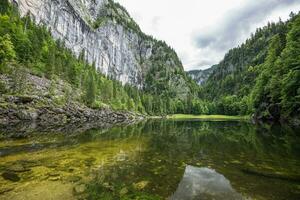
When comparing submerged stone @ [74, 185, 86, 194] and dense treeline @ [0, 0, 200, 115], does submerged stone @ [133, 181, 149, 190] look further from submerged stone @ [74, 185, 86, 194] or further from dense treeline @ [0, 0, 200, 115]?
dense treeline @ [0, 0, 200, 115]

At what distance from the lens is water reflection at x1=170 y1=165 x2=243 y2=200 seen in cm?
822

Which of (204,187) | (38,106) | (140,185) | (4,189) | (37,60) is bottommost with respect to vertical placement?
(204,187)

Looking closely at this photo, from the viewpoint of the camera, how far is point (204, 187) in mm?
9375

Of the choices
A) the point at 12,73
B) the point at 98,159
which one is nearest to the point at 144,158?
the point at 98,159

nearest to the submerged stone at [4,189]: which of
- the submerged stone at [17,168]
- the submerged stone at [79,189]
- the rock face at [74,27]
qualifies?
the submerged stone at [79,189]

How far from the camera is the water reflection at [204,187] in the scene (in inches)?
324

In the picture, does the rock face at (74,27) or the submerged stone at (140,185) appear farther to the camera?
the rock face at (74,27)

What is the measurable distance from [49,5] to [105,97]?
79.9 metres

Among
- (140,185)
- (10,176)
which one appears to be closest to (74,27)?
(10,176)

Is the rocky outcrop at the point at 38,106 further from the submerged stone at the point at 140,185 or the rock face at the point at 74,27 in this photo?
the rock face at the point at 74,27

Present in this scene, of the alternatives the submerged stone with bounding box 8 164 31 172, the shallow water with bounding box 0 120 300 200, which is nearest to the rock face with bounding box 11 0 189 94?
the submerged stone with bounding box 8 164 31 172

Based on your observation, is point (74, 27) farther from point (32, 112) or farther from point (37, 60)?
point (32, 112)

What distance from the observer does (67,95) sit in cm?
6812

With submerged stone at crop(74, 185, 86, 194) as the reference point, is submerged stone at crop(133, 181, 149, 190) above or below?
below
